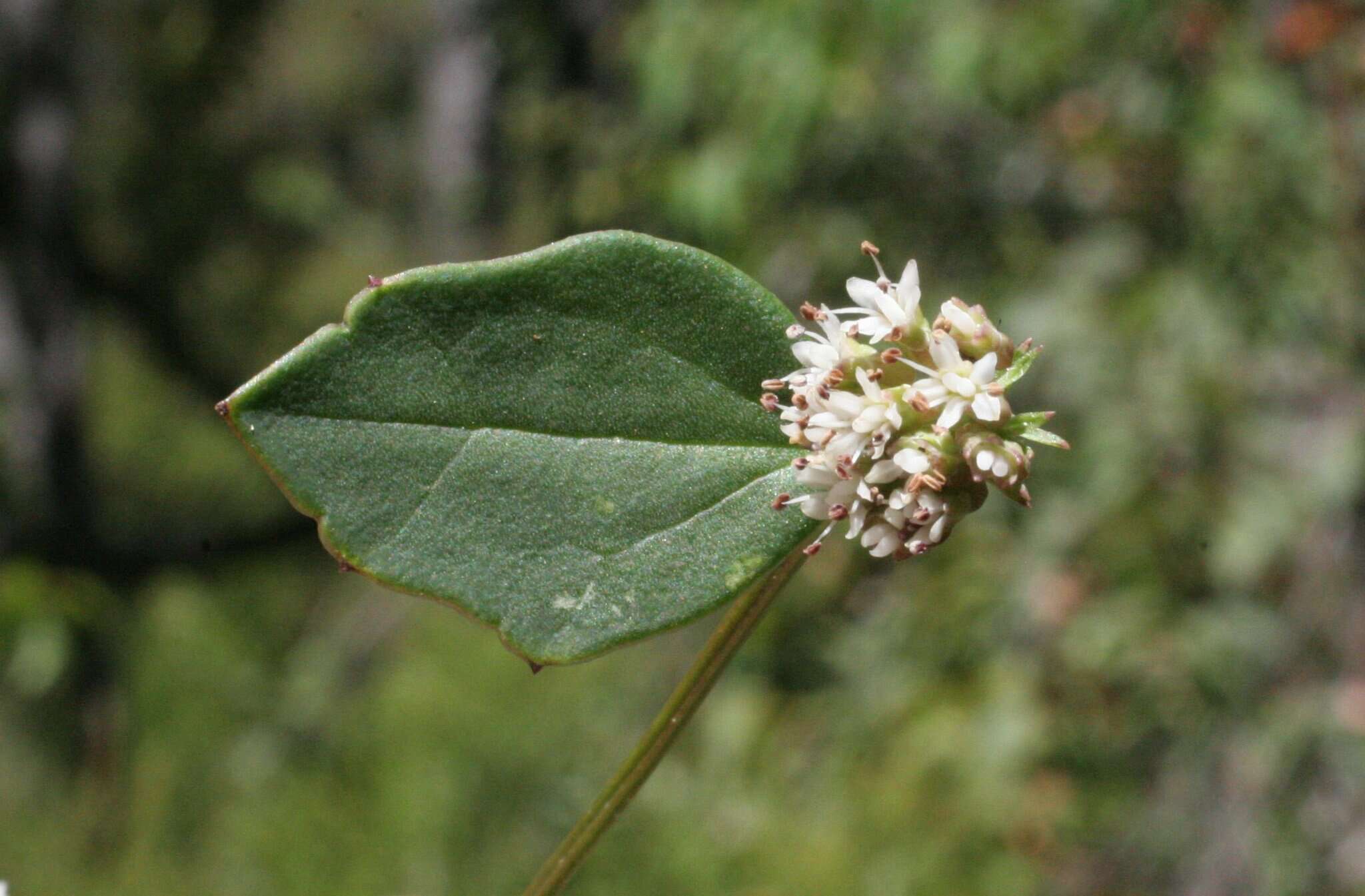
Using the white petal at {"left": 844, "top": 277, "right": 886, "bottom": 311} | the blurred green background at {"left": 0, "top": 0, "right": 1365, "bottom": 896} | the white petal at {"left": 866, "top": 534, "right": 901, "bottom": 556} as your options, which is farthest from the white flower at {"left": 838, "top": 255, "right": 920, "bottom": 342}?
the blurred green background at {"left": 0, "top": 0, "right": 1365, "bottom": 896}

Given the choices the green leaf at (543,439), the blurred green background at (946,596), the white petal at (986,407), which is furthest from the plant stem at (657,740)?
the blurred green background at (946,596)

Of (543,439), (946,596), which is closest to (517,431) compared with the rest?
(543,439)

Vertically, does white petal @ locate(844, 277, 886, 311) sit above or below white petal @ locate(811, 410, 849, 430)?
above

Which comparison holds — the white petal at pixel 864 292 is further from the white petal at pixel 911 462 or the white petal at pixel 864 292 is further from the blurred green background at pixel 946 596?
the blurred green background at pixel 946 596

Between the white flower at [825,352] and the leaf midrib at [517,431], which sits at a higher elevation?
the white flower at [825,352]

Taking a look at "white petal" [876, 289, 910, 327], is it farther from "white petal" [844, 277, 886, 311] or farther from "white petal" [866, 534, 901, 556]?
"white petal" [866, 534, 901, 556]

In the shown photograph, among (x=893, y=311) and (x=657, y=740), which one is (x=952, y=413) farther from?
(x=657, y=740)

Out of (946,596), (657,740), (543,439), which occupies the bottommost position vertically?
(946,596)
